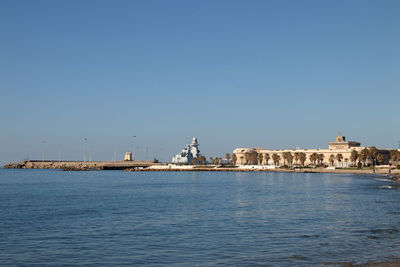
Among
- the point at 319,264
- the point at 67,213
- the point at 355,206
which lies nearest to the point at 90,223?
the point at 67,213

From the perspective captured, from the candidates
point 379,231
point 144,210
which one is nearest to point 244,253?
point 379,231

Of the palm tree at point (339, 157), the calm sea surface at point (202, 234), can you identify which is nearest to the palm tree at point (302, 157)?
the palm tree at point (339, 157)

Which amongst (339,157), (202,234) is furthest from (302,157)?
(202,234)

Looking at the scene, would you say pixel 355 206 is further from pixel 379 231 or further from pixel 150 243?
pixel 150 243

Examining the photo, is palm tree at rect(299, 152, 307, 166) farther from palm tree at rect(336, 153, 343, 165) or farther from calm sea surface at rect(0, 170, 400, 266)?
calm sea surface at rect(0, 170, 400, 266)

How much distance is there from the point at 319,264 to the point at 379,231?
34.6 ft

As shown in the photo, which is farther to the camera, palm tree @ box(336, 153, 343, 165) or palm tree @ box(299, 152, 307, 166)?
palm tree @ box(336, 153, 343, 165)

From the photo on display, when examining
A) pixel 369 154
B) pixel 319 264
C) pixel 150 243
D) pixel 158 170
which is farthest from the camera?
pixel 158 170

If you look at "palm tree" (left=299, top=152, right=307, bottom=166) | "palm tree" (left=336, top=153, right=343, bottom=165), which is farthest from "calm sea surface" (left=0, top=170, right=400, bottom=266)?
"palm tree" (left=336, top=153, right=343, bottom=165)

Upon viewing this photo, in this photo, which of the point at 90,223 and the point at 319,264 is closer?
the point at 319,264

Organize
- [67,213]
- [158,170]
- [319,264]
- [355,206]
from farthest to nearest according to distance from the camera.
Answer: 1. [158,170]
2. [355,206]
3. [67,213]
4. [319,264]

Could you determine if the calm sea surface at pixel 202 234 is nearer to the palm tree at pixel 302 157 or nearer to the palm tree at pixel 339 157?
the palm tree at pixel 302 157

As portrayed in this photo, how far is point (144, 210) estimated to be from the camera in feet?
137

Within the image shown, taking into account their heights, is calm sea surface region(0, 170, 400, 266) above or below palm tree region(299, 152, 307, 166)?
below
